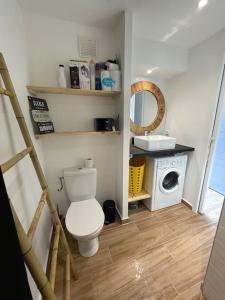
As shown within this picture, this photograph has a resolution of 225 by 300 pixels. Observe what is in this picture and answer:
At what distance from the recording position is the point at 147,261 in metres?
1.36

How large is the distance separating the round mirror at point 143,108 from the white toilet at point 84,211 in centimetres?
112

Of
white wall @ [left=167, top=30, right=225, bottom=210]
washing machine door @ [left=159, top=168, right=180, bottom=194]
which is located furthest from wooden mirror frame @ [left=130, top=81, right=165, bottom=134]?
washing machine door @ [left=159, top=168, right=180, bottom=194]

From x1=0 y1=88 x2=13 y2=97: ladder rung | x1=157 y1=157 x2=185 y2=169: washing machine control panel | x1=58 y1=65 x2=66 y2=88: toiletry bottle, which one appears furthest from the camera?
x1=157 y1=157 x2=185 y2=169: washing machine control panel

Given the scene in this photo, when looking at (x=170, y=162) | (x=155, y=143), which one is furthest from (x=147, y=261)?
(x=155, y=143)

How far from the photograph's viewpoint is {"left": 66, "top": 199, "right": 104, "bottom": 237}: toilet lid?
1.20 meters

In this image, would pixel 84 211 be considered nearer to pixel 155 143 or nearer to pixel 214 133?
pixel 155 143

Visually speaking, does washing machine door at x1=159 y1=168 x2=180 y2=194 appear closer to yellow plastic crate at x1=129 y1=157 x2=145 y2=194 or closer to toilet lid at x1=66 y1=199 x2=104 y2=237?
yellow plastic crate at x1=129 y1=157 x2=145 y2=194

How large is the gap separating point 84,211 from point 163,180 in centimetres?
120

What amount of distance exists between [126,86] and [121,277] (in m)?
1.82

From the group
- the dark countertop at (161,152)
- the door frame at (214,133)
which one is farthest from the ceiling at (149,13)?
the dark countertop at (161,152)

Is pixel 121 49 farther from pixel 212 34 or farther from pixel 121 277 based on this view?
pixel 121 277

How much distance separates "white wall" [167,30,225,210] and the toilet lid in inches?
57.8

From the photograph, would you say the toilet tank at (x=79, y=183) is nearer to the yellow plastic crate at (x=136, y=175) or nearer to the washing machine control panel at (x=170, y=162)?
the yellow plastic crate at (x=136, y=175)

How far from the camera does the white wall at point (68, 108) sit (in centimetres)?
138
